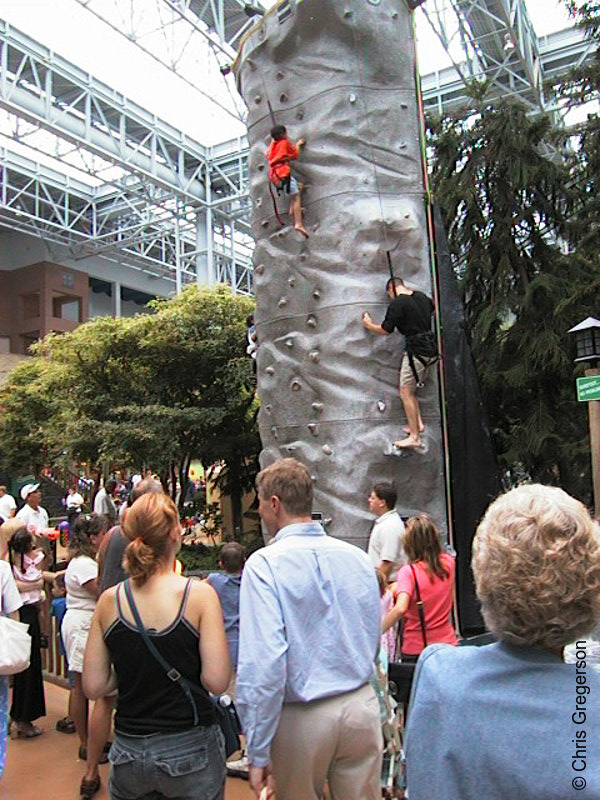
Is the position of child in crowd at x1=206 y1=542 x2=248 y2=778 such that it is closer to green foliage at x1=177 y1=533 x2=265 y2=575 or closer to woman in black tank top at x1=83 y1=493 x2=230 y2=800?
woman in black tank top at x1=83 y1=493 x2=230 y2=800

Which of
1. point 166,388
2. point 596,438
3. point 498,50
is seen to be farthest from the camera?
point 498,50

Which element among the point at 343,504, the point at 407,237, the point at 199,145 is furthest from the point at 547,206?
the point at 199,145

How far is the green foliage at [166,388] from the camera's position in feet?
46.7

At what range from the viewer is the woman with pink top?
3937 mm

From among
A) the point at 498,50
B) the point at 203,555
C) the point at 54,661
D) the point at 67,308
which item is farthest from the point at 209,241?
the point at 54,661

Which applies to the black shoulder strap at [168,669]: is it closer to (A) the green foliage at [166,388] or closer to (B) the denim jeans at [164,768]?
(B) the denim jeans at [164,768]

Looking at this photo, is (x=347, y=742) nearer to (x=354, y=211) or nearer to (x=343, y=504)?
(x=343, y=504)

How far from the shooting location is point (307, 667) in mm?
2742

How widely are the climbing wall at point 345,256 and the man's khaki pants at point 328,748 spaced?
467 centimetres

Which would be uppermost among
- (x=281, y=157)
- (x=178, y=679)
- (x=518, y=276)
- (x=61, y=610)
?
(x=281, y=157)

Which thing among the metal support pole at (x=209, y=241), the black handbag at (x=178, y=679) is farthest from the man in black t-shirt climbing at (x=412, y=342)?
the metal support pole at (x=209, y=241)

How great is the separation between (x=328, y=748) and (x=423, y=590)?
4.42ft

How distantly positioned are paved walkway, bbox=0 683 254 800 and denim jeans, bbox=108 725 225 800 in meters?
1.86

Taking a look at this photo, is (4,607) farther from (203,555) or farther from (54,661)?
(203,555)
